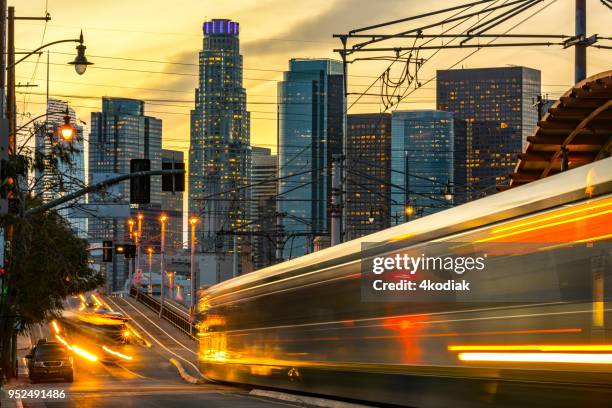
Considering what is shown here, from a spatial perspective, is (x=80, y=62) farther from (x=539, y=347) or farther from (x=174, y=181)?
(x=539, y=347)

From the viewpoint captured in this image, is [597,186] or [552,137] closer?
[597,186]

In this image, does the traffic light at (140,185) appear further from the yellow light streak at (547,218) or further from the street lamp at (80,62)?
the yellow light streak at (547,218)

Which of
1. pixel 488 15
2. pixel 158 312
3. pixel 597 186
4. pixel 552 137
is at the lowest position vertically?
pixel 158 312

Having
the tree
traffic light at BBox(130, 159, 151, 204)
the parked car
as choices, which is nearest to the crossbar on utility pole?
traffic light at BBox(130, 159, 151, 204)

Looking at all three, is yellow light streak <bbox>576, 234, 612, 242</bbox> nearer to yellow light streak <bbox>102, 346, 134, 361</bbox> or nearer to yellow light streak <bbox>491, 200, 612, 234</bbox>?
yellow light streak <bbox>491, 200, 612, 234</bbox>

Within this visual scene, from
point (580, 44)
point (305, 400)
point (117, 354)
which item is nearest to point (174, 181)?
point (305, 400)

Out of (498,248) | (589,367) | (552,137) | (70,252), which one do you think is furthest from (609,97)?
(70,252)

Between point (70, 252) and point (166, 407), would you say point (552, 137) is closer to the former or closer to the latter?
point (166, 407)
